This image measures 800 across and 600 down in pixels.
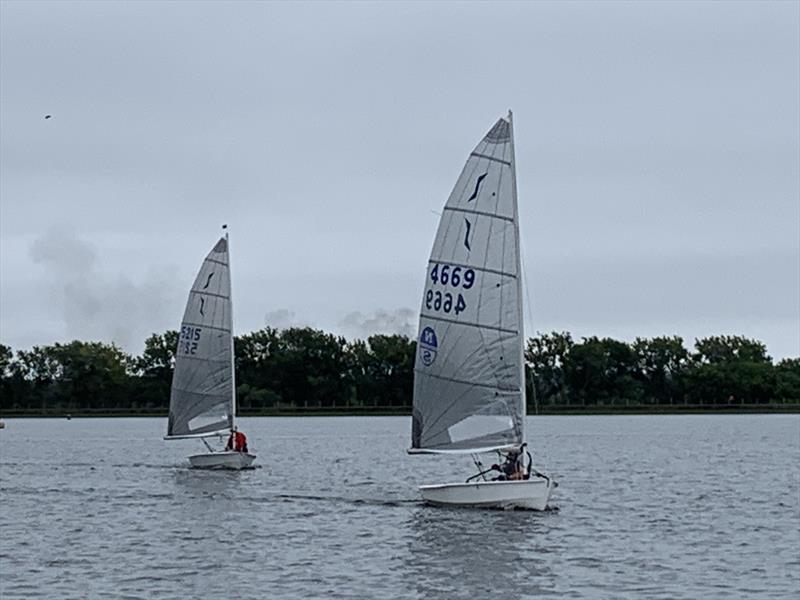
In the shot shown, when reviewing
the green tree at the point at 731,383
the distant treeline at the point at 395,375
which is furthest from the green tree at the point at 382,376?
the green tree at the point at 731,383

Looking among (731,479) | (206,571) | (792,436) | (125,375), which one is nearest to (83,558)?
(206,571)

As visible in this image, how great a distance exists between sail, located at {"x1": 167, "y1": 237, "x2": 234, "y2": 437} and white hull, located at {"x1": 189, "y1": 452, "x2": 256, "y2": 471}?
6.25ft

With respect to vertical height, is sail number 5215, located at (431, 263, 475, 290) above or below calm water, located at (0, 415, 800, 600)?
above

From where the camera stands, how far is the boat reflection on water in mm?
30875

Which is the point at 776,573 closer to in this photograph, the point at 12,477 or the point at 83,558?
the point at 83,558

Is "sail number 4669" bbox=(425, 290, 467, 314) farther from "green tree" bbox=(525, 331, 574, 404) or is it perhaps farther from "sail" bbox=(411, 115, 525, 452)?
"green tree" bbox=(525, 331, 574, 404)

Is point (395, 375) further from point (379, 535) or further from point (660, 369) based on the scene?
point (379, 535)

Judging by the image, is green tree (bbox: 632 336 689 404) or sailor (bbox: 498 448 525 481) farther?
green tree (bbox: 632 336 689 404)

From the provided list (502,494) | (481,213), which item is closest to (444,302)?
(481,213)

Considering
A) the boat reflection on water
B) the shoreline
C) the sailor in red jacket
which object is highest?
the shoreline

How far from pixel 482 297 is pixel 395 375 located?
14821cm

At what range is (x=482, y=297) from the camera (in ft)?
135

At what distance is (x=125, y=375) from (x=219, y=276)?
136474 mm

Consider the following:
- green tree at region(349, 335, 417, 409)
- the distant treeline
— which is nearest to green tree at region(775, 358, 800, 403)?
the distant treeline
